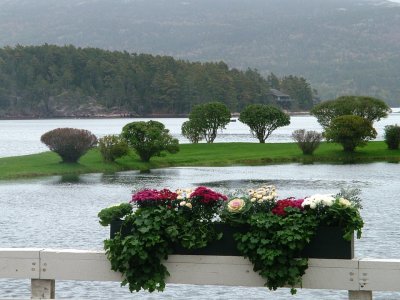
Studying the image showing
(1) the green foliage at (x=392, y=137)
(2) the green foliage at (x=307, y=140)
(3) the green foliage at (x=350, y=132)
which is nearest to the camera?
(2) the green foliage at (x=307, y=140)

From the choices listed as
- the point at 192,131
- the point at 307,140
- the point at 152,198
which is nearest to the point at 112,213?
the point at 152,198

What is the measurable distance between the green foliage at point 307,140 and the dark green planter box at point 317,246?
72809 millimetres

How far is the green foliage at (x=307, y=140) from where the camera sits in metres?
84.1

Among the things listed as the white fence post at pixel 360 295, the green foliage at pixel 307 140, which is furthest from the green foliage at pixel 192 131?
the white fence post at pixel 360 295

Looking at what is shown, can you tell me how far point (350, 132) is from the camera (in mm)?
84938

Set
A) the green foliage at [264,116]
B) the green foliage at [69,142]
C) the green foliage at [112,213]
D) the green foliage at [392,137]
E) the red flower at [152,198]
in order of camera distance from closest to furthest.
A: the green foliage at [112,213] → the red flower at [152,198] → the green foliage at [69,142] → the green foliage at [392,137] → the green foliage at [264,116]

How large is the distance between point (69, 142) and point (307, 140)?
24824mm

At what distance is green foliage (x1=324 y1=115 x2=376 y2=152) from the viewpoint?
8500cm

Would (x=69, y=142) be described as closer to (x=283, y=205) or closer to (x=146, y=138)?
(x=146, y=138)

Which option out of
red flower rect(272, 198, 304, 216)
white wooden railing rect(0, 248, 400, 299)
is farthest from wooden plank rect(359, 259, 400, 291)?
red flower rect(272, 198, 304, 216)

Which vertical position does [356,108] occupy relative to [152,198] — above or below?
above

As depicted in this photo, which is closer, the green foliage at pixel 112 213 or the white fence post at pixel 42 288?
the white fence post at pixel 42 288

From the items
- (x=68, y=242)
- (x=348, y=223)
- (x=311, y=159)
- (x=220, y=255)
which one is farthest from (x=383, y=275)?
(x=311, y=159)

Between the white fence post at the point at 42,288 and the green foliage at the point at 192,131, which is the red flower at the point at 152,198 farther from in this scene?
the green foliage at the point at 192,131
